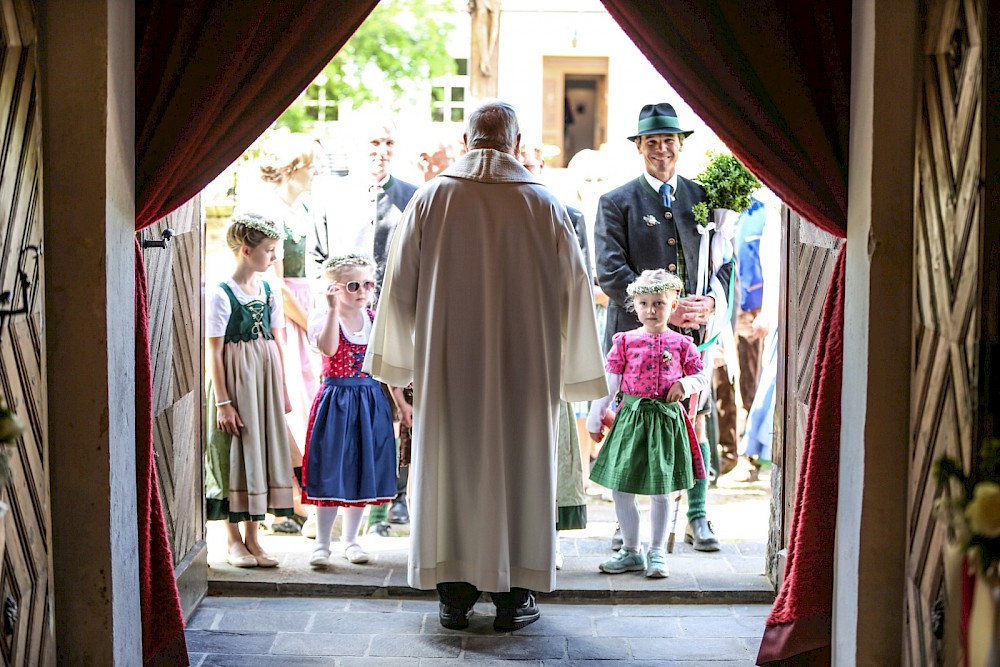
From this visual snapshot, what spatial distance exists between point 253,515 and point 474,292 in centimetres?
148

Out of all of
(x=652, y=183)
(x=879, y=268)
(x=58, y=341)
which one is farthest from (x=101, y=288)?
(x=652, y=183)

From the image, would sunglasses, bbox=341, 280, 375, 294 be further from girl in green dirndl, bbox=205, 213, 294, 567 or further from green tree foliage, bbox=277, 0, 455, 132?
green tree foliage, bbox=277, 0, 455, 132

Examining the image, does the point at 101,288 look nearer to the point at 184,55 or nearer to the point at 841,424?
the point at 184,55

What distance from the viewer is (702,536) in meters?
6.12

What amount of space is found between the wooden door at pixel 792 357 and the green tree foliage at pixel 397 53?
2193cm

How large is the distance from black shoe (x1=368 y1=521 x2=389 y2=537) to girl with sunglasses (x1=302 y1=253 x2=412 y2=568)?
627 millimetres

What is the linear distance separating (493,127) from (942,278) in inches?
75.3

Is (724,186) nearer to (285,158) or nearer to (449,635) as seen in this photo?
(285,158)

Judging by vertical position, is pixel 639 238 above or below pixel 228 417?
above

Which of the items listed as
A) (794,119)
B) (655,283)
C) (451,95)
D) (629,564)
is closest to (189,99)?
(794,119)

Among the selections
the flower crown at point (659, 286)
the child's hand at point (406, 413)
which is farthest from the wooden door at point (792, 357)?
the child's hand at point (406, 413)

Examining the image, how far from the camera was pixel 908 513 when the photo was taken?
156 inches

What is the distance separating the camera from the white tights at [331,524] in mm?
5746

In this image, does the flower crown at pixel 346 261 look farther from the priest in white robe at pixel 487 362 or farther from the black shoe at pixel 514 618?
the black shoe at pixel 514 618
